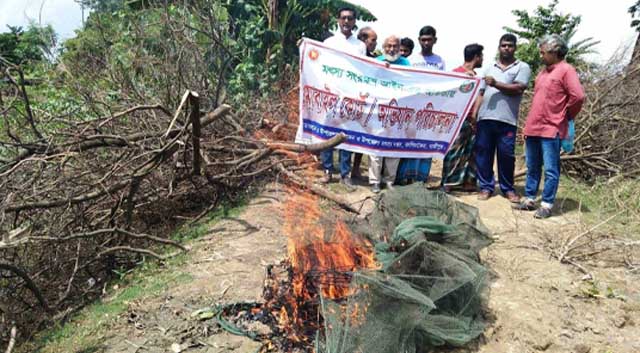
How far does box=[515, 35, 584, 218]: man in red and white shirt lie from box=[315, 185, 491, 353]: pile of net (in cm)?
182

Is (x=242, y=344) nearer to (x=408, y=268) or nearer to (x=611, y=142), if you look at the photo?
(x=408, y=268)

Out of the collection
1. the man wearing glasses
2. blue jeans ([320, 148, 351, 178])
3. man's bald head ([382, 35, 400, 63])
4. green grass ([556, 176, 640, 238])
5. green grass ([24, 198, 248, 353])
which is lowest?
green grass ([24, 198, 248, 353])

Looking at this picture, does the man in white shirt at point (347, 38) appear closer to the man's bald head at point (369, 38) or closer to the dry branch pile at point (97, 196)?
the man's bald head at point (369, 38)

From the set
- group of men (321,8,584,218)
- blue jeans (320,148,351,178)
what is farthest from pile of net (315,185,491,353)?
blue jeans (320,148,351,178)

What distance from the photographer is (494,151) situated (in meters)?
5.64

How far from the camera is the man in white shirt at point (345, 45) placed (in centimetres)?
592

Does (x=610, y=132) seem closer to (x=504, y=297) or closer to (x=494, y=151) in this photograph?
(x=494, y=151)

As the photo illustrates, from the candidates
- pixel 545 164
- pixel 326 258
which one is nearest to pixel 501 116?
pixel 545 164

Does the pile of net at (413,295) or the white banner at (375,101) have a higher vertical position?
the white banner at (375,101)

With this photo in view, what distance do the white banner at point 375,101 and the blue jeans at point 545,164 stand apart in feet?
3.01

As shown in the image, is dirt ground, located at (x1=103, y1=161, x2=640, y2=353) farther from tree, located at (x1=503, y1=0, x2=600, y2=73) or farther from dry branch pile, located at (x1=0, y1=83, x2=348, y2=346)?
tree, located at (x1=503, y1=0, x2=600, y2=73)

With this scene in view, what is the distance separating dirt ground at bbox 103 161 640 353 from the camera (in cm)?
312

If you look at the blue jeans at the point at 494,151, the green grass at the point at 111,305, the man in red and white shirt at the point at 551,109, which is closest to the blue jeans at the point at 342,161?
the blue jeans at the point at 494,151

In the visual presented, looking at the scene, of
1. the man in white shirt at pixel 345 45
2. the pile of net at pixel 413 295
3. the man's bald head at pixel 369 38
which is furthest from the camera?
the man's bald head at pixel 369 38
